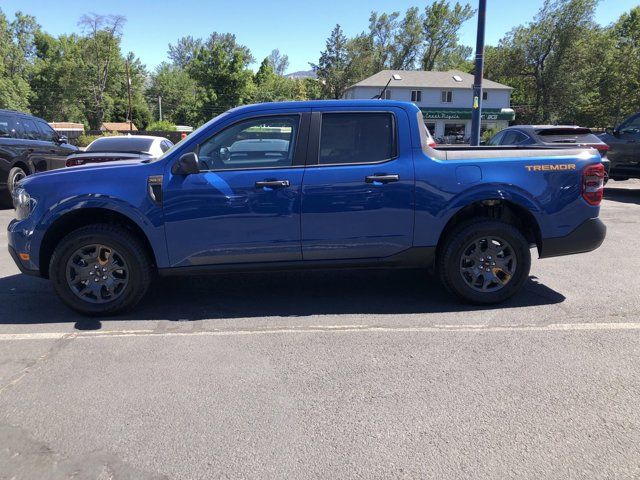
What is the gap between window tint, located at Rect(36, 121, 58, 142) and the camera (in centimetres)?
1190

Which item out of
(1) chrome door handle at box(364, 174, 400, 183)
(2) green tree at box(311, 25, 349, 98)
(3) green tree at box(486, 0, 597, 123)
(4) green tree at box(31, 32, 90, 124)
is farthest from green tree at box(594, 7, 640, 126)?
(4) green tree at box(31, 32, 90, 124)

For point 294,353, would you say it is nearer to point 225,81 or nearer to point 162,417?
point 162,417

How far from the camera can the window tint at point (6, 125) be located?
10.5m

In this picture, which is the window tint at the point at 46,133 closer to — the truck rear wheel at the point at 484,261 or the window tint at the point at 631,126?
the truck rear wheel at the point at 484,261

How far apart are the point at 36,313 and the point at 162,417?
Answer: 98.9 inches

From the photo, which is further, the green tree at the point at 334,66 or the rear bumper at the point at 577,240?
the green tree at the point at 334,66

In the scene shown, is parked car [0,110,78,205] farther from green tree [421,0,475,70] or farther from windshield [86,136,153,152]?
green tree [421,0,475,70]

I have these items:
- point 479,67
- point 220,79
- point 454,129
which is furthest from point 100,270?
point 454,129

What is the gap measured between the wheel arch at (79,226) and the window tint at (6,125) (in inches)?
293

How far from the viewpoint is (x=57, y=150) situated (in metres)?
12.2

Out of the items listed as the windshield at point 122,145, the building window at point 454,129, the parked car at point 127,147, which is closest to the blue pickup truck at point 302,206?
the parked car at point 127,147

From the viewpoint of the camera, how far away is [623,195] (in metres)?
13.1

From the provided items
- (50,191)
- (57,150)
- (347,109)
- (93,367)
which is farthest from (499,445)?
(57,150)

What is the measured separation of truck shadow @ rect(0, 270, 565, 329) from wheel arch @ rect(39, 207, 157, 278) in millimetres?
505
